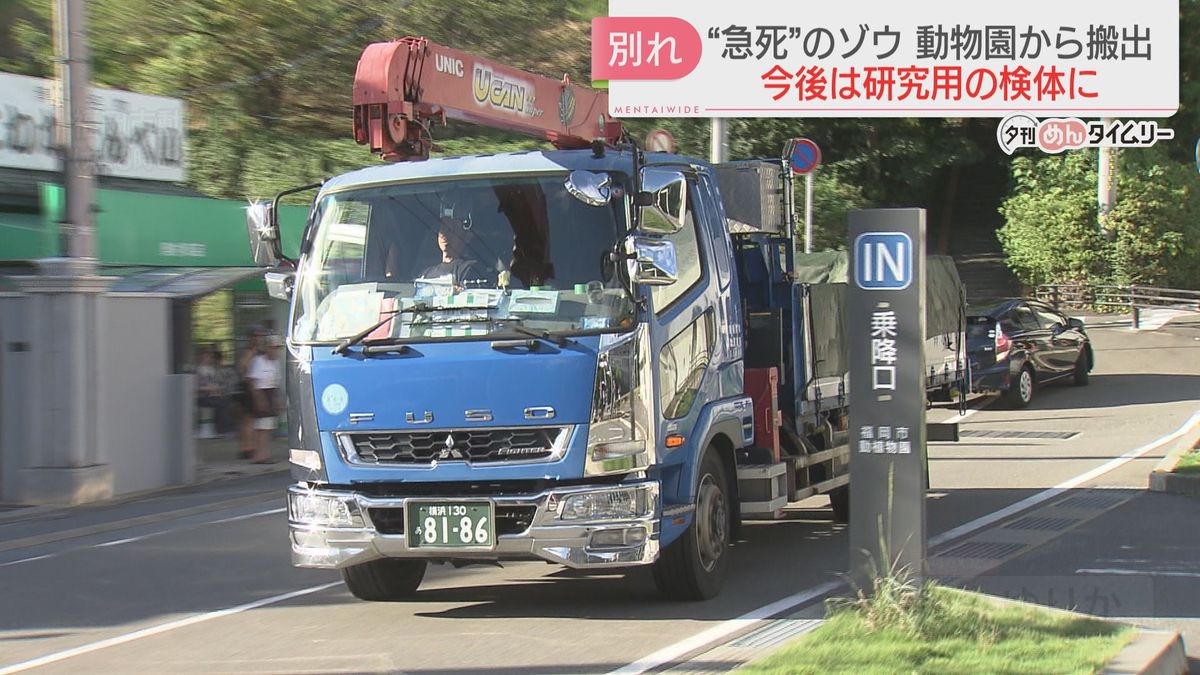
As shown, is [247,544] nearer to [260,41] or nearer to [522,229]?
[522,229]

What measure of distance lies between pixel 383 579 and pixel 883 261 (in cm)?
382

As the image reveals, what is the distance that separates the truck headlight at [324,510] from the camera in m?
7.88

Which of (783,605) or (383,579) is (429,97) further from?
(783,605)

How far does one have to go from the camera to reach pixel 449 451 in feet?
25.3

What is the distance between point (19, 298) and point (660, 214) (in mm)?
9585

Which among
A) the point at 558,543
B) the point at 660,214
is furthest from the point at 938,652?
the point at 660,214

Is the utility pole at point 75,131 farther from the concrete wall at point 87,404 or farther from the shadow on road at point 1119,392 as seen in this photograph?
the shadow on road at point 1119,392

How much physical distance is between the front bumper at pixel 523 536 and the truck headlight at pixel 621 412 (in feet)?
0.45

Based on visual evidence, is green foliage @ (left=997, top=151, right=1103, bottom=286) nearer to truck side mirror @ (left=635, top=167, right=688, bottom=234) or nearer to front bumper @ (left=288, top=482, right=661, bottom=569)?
truck side mirror @ (left=635, top=167, right=688, bottom=234)

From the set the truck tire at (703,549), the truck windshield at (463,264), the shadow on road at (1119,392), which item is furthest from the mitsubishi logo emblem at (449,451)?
the shadow on road at (1119,392)

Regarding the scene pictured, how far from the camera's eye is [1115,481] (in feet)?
48.1

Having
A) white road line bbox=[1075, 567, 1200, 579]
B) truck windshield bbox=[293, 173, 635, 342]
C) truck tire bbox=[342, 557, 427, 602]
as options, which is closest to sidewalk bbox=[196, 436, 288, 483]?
truck tire bbox=[342, 557, 427, 602]

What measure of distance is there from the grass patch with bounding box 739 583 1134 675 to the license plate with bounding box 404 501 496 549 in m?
1.86

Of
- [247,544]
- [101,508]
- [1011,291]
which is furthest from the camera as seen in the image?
[1011,291]
